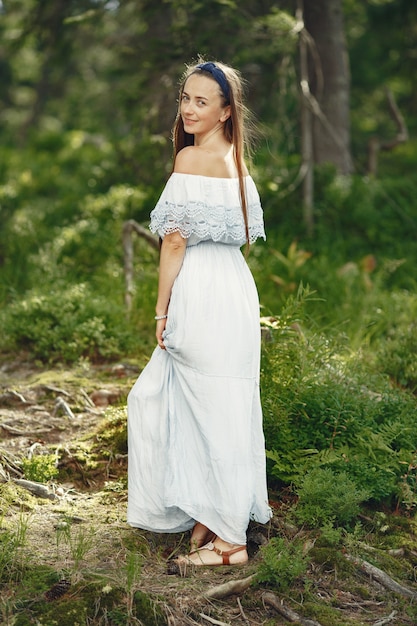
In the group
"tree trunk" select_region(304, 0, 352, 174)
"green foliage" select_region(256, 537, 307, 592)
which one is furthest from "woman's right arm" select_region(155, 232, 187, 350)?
"tree trunk" select_region(304, 0, 352, 174)

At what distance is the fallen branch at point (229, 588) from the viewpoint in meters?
3.51

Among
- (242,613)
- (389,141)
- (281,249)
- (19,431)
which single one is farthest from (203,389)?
(389,141)

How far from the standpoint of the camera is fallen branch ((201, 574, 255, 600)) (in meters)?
3.51

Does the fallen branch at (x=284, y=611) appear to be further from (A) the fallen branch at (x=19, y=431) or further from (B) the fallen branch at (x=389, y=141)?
(B) the fallen branch at (x=389, y=141)

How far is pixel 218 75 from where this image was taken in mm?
3873

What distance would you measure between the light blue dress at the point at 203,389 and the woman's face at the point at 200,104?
277 millimetres

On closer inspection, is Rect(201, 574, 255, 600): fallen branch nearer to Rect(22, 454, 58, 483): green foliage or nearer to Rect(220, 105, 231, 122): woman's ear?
Rect(22, 454, 58, 483): green foliage

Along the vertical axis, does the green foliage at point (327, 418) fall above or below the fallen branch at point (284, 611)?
above

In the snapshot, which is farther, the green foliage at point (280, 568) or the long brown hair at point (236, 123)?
the long brown hair at point (236, 123)

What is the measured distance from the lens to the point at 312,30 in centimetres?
957

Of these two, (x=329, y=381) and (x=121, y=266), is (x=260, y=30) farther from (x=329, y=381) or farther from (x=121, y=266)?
(x=329, y=381)

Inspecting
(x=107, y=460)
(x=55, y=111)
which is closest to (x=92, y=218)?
(x=107, y=460)

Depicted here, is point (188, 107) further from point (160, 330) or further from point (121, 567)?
point (121, 567)

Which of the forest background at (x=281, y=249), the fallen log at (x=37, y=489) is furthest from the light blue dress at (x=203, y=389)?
the fallen log at (x=37, y=489)
